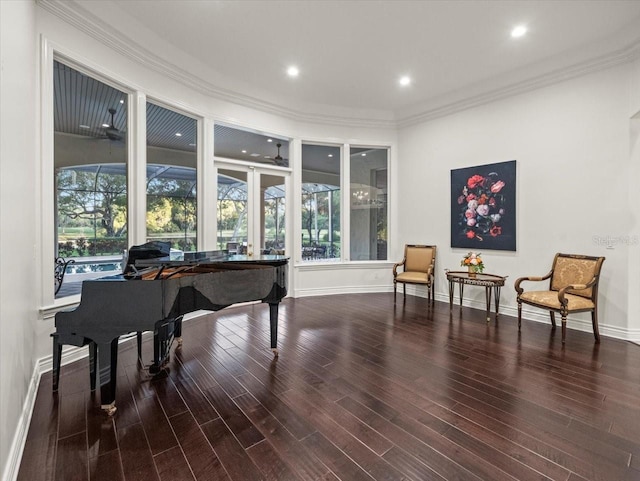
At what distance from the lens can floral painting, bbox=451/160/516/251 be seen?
4.64m

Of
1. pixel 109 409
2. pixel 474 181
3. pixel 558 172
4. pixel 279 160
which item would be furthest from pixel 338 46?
pixel 109 409

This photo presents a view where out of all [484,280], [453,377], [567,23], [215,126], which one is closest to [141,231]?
[215,126]

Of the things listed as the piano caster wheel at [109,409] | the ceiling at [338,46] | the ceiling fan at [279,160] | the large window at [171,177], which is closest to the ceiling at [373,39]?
the ceiling at [338,46]

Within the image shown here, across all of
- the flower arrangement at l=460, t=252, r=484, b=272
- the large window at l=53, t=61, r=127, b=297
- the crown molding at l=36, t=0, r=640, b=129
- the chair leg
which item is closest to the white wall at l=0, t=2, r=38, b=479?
the crown molding at l=36, t=0, r=640, b=129

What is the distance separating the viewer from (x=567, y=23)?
11.2 feet

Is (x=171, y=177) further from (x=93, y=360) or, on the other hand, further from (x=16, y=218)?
(x=93, y=360)

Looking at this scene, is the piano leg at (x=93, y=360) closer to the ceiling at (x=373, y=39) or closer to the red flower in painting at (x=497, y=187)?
the ceiling at (x=373, y=39)

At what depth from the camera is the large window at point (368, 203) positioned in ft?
20.7

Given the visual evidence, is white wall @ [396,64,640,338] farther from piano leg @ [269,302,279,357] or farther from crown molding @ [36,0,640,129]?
piano leg @ [269,302,279,357]

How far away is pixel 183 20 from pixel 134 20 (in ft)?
1.79

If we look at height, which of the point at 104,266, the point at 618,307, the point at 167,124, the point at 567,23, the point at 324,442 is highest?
the point at 567,23

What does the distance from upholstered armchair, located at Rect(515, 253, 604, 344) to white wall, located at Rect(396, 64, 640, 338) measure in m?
0.27

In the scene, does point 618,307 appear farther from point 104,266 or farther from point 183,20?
point 104,266

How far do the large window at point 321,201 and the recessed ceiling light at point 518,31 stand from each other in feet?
10.8
